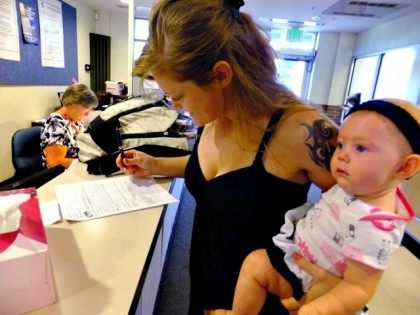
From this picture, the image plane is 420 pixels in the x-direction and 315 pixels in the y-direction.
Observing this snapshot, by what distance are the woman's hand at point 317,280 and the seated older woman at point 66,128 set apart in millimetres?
1638

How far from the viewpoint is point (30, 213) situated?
1.86 feet

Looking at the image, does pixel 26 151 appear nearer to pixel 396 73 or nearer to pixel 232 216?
pixel 232 216

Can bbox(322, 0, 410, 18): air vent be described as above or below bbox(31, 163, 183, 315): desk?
above

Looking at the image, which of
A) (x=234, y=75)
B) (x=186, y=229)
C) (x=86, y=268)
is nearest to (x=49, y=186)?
(x=86, y=268)

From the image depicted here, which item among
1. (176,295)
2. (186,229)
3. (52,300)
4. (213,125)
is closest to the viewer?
(52,300)

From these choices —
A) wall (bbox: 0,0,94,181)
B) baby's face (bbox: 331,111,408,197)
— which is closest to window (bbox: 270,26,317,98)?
wall (bbox: 0,0,94,181)

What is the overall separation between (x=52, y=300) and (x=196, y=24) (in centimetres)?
64

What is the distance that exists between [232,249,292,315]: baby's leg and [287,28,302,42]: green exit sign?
20.1 feet

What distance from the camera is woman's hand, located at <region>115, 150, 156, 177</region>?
43.0 inches

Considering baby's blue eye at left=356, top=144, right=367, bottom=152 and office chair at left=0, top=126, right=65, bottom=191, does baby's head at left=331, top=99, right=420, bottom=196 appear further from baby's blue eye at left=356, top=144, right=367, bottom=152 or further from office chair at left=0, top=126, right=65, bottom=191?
office chair at left=0, top=126, right=65, bottom=191

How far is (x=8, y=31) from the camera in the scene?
9.04 ft

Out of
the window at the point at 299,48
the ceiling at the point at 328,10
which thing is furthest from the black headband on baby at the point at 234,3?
the window at the point at 299,48

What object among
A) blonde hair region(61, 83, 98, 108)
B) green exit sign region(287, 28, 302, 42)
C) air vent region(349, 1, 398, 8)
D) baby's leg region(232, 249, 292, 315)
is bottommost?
→ baby's leg region(232, 249, 292, 315)

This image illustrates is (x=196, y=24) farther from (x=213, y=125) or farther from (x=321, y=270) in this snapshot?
(x=321, y=270)
